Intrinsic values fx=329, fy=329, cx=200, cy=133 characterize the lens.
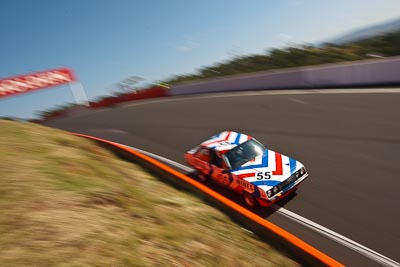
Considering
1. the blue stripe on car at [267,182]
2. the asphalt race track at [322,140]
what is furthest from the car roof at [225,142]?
the asphalt race track at [322,140]

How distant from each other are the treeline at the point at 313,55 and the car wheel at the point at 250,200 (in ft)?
65.4

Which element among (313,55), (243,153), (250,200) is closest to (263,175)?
(250,200)

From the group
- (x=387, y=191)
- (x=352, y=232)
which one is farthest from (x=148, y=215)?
(x=387, y=191)

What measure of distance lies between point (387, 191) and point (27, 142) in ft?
29.2

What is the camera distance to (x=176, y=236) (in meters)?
5.55

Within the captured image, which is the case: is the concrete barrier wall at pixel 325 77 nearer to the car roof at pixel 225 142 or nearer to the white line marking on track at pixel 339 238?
the car roof at pixel 225 142

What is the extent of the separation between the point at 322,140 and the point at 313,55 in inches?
794

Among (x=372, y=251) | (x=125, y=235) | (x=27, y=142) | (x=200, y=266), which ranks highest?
(x=27, y=142)

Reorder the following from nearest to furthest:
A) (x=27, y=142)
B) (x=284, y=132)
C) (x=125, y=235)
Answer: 1. (x=125, y=235)
2. (x=27, y=142)
3. (x=284, y=132)

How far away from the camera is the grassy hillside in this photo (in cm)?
436

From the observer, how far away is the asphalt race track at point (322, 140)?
6.88 m

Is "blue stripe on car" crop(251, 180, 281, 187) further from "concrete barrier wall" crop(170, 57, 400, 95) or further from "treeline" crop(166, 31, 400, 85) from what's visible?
"treeline" crop(166, 31, 400, 85)

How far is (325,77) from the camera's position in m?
17.8

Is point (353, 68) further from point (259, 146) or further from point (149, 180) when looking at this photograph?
point (149, 180)
